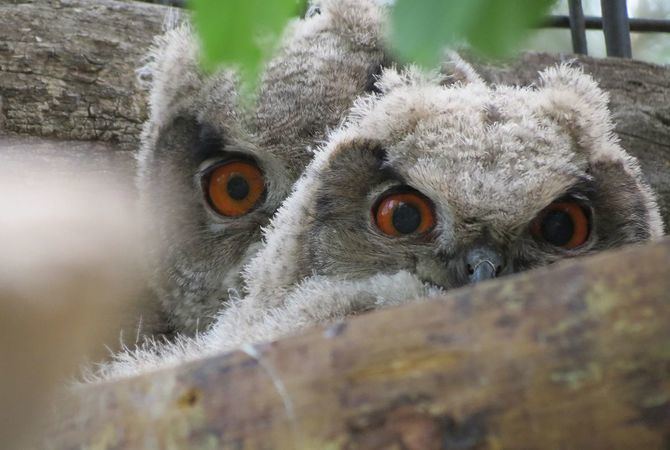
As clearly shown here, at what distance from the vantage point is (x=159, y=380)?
99 centimetres

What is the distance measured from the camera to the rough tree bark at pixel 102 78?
294 centimetres

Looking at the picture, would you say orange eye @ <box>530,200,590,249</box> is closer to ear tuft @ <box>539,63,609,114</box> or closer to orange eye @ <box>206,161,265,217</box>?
ear tuft @ <box>539,63,609,114</box>

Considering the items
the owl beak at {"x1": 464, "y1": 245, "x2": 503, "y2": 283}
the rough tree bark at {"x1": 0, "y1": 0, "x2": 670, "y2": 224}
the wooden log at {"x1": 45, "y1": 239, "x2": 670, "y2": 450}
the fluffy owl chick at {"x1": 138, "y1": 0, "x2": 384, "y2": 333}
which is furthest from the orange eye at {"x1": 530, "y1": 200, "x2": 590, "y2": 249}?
the wooden log at {"x1": 45, "y1": 239, "x2": 670, "y2": 450}

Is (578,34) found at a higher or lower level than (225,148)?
higher

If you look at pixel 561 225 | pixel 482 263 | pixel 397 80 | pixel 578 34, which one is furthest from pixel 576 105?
pixel 578 34

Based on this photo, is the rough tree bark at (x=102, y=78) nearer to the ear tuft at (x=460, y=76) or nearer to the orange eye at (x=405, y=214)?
the ear tuft at (x=460, y=76)

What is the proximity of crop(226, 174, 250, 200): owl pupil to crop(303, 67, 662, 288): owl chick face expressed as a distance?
1.61 feet

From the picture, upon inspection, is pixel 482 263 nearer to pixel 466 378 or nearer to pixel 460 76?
pixel 460 76

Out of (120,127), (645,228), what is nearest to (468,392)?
(645,228)

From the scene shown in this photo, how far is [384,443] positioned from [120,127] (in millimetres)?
2305

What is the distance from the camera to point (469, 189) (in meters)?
1.90

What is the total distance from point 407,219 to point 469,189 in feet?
0.58

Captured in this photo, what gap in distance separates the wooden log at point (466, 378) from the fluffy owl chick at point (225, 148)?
5.22ft

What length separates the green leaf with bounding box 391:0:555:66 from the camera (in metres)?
0.70
